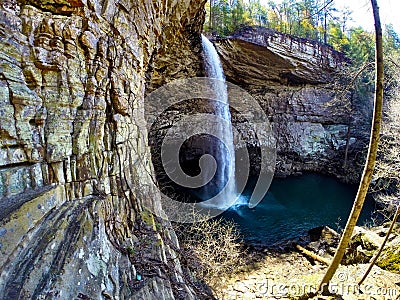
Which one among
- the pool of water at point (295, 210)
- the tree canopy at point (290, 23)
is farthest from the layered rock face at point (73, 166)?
the tree canopy at point (290, 23)

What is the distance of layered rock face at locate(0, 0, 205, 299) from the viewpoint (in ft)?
7.93

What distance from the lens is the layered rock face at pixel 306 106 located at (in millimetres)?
16031

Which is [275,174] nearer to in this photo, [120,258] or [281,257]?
[281,257]

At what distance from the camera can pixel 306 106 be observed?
61.3ft

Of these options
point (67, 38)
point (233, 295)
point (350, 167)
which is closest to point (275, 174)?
point (350, 167)

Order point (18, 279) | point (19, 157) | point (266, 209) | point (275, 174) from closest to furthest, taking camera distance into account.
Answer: point (18, 279)
point (19, 157)
point (266, 209)
point (275, 174)

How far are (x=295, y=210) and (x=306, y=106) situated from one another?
8623mm

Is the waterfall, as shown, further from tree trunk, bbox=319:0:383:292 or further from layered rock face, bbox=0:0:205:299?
tree trunk, bbox=319:0:383:292

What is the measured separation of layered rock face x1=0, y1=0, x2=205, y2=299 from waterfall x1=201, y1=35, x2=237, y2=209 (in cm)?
962

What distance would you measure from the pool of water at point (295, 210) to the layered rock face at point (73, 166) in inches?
278

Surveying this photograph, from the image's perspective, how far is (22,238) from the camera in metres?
2.32

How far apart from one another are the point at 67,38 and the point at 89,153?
5.04ft

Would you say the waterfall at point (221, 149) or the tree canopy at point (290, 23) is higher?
the tree canopy at point (290, 23)

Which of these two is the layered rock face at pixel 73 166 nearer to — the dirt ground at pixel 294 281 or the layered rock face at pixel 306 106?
the dirt ground at pixel 294 281
